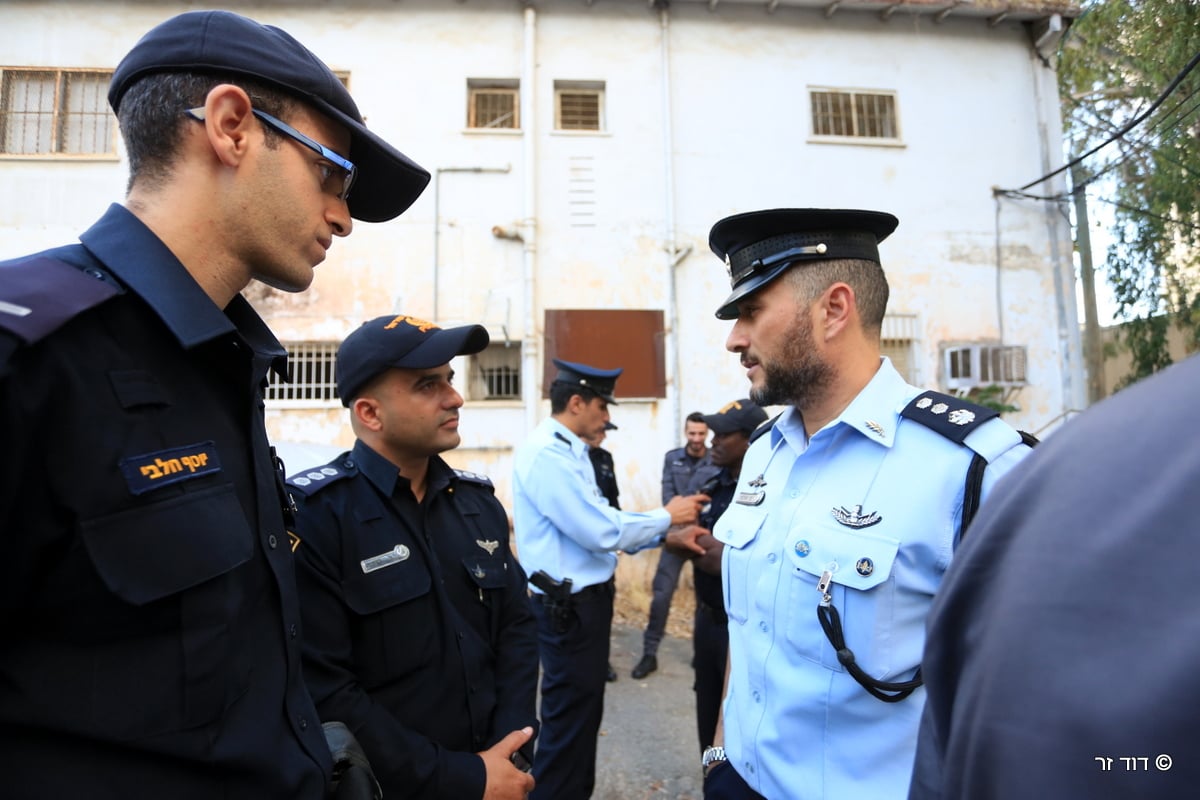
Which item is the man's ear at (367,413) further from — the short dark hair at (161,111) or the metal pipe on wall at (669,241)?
the metal pipe on wall at (669,241)

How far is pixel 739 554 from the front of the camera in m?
1.83

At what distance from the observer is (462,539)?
2094mm

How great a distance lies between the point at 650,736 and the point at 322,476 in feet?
10.7

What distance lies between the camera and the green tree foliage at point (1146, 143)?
4664mm

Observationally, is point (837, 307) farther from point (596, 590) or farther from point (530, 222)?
point (530, 222)

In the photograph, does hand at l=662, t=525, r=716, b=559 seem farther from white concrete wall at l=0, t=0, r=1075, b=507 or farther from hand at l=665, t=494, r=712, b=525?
white concrete wall at l=0, t=0, r=1075, b=507

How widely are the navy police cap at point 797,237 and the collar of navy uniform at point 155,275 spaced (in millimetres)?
1366

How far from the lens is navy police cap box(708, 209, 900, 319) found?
5.82ft

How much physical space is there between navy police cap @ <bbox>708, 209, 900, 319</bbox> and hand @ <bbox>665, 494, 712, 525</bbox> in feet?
5.73

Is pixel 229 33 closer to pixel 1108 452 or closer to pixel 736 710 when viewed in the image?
pixel 1108 452

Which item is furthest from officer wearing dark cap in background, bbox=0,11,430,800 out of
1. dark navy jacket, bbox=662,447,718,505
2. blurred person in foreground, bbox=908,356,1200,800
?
dark navy jacket, bbox=662,447,718,505

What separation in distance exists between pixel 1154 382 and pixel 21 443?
116 cm

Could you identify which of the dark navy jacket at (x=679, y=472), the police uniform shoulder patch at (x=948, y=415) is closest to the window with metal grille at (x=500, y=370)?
the dark navy jacket at (x=679, y=472)

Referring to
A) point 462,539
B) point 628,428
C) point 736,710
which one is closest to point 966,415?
point 736,710
